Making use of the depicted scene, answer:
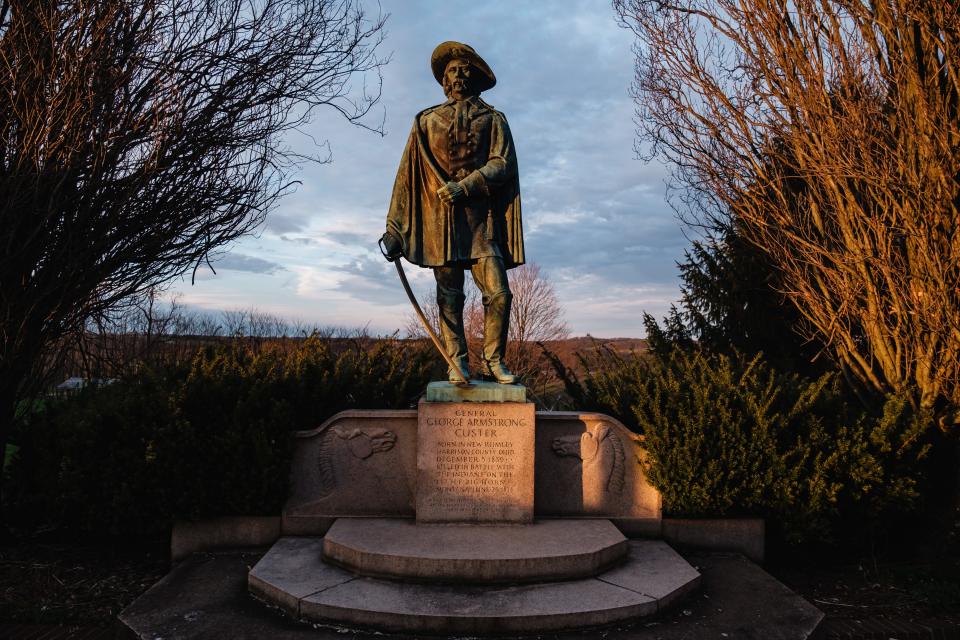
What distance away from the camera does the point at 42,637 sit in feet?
12.4

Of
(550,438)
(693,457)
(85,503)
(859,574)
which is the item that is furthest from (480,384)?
(859,574)

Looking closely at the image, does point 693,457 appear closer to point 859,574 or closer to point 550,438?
point 550,438

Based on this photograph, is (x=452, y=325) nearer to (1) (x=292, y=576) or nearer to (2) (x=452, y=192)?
(2) (x=452, y=192)

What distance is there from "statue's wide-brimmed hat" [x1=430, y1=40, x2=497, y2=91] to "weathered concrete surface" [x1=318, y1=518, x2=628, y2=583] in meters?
3.59

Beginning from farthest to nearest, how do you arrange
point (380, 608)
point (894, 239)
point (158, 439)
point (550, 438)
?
point (894, 239) → point (550, 438) → point (158, 439) → point (380, 608)

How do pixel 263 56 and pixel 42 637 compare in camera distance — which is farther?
pixel 263 56

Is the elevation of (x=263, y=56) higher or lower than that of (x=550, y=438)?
higher

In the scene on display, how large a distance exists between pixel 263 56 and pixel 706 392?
17.1 feet

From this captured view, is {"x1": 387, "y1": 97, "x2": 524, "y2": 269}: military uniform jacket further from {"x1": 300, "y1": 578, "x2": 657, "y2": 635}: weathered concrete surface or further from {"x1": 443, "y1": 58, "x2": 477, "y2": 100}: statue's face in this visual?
{"x1": 300, "y1": 578, "x2": 657, "y2": 635}: weathered concrete surface

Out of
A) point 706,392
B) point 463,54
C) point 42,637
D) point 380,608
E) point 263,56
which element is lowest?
point 42,637

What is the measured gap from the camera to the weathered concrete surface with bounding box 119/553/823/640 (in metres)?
3.55

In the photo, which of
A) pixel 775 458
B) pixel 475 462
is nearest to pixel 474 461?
pixel 475 462

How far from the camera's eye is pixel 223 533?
5.02 meters

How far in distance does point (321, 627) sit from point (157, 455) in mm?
2082
